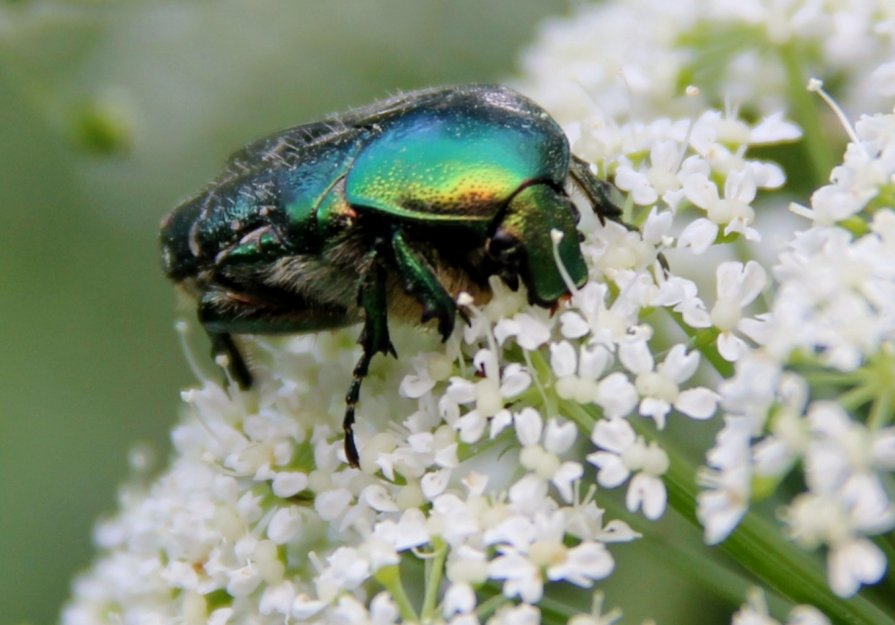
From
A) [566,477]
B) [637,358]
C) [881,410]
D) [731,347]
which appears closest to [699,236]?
[731,347]

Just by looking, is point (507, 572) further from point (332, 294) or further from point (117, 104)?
point (117, 104)

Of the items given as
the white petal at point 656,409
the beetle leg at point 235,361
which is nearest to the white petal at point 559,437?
the white petal at point 656,409

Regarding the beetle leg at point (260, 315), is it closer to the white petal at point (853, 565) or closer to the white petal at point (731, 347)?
the white petal at point (731, 347)

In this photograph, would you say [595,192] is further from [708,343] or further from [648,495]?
[648,495]

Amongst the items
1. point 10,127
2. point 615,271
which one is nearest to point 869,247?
point 615,271

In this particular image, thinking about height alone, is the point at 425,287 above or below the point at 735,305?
above

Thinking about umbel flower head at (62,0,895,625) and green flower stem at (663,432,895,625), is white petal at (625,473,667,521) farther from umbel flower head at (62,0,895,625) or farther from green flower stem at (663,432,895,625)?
green flower stem at (663,432,895,625)

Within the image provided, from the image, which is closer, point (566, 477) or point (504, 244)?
point (566, 477)
